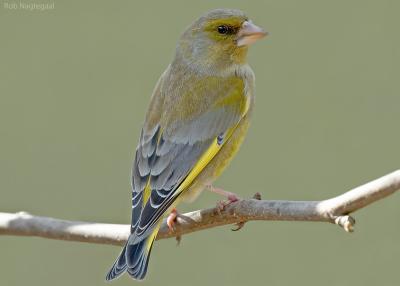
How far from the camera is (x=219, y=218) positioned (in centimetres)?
372

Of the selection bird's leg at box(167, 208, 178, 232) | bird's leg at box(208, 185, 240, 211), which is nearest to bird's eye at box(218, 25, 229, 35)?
bird's leg at box(208, 185, 240, 211)

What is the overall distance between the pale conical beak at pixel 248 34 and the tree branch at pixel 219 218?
1211 millimetres

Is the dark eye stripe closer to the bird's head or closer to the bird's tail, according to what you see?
the bird's head

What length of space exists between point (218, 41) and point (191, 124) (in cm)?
69

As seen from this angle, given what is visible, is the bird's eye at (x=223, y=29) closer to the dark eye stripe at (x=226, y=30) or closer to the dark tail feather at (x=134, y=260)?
the dark eye stripe at (x=226, y=30)

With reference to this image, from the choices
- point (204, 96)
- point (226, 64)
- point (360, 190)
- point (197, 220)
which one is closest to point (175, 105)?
point (204, 96)

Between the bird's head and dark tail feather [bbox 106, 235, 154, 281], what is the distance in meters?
1.44

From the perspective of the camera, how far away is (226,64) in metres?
4.51

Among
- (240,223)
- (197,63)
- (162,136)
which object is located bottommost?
(240,223)

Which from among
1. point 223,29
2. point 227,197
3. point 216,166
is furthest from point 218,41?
point 227,197

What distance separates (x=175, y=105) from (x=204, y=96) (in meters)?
0.20

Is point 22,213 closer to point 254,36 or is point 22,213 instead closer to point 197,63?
point 197,63

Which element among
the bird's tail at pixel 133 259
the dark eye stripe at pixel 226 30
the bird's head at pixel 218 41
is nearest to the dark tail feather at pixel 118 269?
the bird's tail at pixel 133 259

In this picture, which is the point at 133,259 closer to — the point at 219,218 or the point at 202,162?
the point at 219,218
